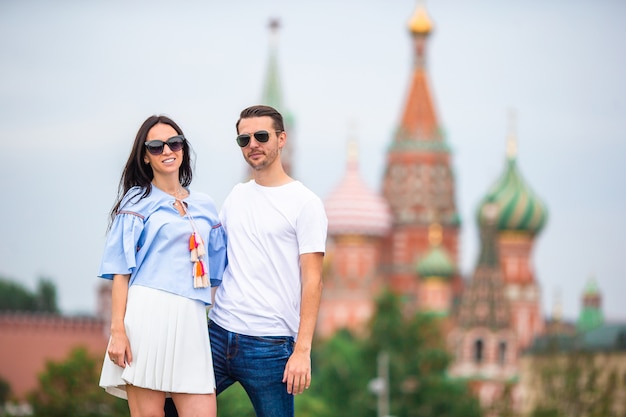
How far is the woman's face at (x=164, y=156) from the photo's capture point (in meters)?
6.73

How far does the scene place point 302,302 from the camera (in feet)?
22.1

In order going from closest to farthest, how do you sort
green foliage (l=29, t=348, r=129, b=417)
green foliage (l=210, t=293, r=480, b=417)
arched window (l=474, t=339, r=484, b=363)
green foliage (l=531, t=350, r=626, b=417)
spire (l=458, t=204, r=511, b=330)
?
green foliage (l=29, t=348, r=129, b=417) < green foliage (l=210, t=293, r=480, b=417) < green foliage (l=531, t=350, r=626, b=417) < spire (l=458, t=204, r=511, b=330) < arched window (l=474, t=339, r=484, b=363)

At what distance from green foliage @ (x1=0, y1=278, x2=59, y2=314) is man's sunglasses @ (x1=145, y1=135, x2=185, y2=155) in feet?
260

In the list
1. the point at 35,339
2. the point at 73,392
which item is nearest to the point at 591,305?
the point at 35,339

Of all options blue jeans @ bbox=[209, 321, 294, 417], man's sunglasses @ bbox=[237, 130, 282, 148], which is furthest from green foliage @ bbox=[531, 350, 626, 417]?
man's sunglasses @ bbox=[237, 130, 282, 148]

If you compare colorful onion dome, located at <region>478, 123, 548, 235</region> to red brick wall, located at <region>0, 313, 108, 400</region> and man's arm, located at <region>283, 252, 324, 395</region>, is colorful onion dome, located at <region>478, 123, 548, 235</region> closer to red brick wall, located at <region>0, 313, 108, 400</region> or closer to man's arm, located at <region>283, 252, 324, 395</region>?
red brick wall, located at <region>0, 313, 108, 400</region>

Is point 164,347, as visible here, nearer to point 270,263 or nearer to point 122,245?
point 122,245

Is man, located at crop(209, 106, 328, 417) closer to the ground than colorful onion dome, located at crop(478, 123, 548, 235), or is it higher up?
closer to the ground

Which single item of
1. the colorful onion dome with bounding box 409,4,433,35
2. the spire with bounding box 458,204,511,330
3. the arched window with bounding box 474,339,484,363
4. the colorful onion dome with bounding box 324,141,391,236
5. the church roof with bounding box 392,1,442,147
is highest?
the colorful onion dome with bounding box 409,4,433,35

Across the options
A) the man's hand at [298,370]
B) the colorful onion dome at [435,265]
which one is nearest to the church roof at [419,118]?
the colorful onion dome at [435,265]

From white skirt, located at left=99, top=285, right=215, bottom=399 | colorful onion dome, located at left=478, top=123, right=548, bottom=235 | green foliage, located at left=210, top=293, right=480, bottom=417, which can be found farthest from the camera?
colorful onion dome, located at left=478, top=123, right=548, bottom=235

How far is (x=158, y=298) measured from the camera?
6.58 metres

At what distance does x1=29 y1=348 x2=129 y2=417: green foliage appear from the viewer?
134 ft

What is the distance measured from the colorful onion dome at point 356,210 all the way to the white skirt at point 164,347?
7416 centimetres
